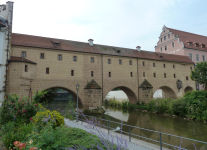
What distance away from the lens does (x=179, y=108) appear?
53.3 feet

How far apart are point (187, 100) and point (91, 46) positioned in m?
13.4

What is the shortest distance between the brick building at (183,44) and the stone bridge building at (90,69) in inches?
134

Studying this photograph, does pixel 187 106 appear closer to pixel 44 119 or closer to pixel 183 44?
pixel 44 119

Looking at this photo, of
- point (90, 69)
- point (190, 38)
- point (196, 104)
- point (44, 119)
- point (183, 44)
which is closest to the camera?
point (44, 119)

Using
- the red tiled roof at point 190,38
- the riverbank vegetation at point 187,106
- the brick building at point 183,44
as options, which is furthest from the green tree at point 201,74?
the red tiled roof at point 190,38

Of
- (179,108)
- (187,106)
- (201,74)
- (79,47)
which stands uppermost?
(79,47)

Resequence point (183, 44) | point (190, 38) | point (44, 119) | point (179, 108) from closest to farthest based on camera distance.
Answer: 1. point (44, 119)
2. point (179, 108)
3. point (183, 44)
4. point (190, 38)

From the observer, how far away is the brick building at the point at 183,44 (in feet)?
98.9

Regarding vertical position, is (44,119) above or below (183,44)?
below

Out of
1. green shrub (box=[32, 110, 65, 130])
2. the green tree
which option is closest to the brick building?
the green tree

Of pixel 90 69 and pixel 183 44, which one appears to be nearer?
pixel 90 69

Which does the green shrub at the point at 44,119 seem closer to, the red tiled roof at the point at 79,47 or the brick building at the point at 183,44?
the red tiled roof at the point at 79,47

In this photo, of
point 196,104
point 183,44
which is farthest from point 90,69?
point 183,44

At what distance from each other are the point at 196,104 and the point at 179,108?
1699 millimetres
